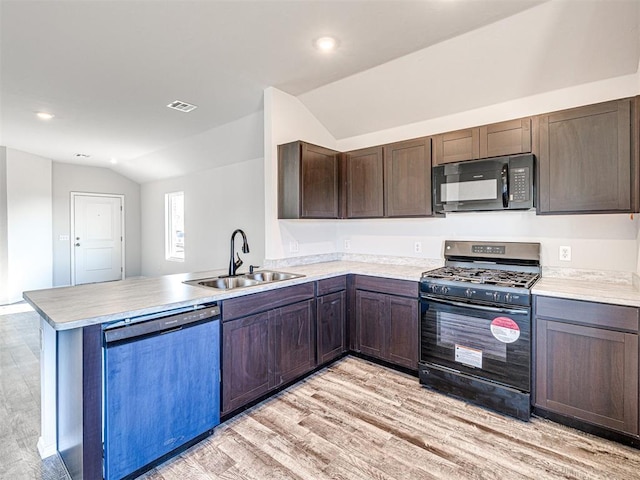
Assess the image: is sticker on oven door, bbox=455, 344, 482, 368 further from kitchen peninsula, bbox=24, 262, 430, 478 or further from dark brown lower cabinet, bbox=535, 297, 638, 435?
kitchen peninsula, bbox=24, 262, 430, 478

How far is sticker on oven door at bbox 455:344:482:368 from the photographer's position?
2458 millimetres

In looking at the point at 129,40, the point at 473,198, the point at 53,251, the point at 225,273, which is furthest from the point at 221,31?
the point at 53,251

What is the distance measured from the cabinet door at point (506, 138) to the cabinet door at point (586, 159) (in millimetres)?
110

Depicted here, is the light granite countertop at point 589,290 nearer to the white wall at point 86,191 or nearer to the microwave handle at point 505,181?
the microwave handle at point 505,181

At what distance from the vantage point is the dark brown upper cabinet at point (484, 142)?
2.58 metres

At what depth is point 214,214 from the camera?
5801 millimetres

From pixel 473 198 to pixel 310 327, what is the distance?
5.70 ft

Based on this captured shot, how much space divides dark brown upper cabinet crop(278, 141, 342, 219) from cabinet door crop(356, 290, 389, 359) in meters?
0.95

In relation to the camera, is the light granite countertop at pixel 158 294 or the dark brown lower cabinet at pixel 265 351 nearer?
the light granite countertop at pixel 158 294

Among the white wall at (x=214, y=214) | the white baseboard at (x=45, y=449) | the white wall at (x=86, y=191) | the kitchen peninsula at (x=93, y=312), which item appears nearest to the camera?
the kitchen peninsula at (x=93, y=312)

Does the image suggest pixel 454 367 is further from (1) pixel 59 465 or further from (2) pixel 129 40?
(2) pixel 129 40

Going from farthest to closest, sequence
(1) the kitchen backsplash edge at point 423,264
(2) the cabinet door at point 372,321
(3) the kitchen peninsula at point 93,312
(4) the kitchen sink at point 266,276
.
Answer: (2) the cabinet door at point 372,321 < (4) the kitchen sink at point 266,276 < (1) the kitchen backsplash edge at point 423,264 < (3) the kitchen peninsula at point 93,312

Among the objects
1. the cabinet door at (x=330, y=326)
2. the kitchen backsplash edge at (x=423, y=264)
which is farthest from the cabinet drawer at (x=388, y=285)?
the kitchen backsplash edge at (x=423, y=264)

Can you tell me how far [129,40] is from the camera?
2455 millimetres
